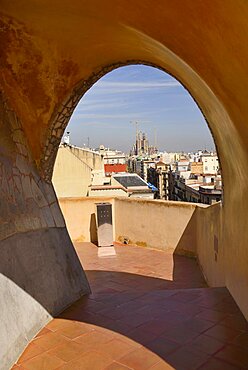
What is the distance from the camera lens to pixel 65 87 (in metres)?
4.71

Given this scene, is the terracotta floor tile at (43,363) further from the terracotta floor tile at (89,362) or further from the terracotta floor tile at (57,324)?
the terracotta floor tile at (57,324)

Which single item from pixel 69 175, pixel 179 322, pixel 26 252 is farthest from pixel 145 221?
pixel 69 175

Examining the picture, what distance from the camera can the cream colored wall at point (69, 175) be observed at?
51.6 feet

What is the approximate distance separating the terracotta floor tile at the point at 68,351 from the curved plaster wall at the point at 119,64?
27.9 inches

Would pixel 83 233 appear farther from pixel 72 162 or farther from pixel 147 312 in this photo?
pixel 72 162

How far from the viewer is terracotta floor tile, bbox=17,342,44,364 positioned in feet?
10.1

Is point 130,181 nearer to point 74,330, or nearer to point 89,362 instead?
point 74,330

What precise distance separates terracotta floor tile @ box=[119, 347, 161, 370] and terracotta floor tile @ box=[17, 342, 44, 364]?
2.56 feet

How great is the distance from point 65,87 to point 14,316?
2.95 meters

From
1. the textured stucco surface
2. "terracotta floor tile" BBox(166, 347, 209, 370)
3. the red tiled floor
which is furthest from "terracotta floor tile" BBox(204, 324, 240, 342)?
the textured stucco surface

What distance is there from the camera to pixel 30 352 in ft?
10.4

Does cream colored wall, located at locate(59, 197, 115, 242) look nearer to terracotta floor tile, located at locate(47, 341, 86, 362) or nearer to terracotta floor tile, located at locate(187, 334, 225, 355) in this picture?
terracotta floor tile, located at locate(47, 341, 86, 362)

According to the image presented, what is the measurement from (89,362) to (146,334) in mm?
683

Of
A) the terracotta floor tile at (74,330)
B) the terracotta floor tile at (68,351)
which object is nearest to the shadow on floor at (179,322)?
the terracotta floor tile at (74,330)
